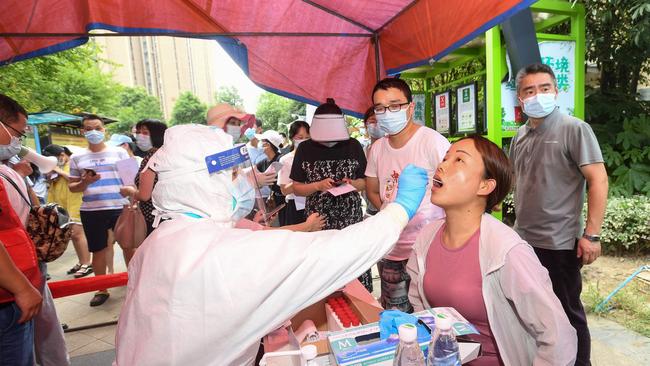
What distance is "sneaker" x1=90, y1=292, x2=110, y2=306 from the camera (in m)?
4.50

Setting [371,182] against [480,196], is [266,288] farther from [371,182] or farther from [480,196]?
[371,182]

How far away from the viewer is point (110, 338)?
3.73 m

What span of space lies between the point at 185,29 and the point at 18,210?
210 centimetres

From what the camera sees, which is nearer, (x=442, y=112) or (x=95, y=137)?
(x=95, y=137)

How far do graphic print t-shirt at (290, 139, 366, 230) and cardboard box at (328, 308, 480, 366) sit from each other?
6.22 feet

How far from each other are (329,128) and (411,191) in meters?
1.74

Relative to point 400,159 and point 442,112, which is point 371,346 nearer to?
point 400,159

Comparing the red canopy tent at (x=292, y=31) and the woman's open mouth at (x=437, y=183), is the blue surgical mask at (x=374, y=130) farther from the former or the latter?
the woman's open mouth at (x=437, y=183)

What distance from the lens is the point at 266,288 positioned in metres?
1.09

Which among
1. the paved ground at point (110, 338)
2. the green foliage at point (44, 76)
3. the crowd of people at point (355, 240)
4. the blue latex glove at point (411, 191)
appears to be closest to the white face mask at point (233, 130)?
the crowd of people at point (355, 240)

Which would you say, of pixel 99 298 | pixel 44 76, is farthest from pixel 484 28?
pixel 44 76

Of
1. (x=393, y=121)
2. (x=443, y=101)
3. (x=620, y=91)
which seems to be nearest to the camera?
(x=393, y=121)

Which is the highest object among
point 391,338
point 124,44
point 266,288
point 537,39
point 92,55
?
point 124,44

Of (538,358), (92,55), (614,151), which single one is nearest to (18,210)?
(538,358)
